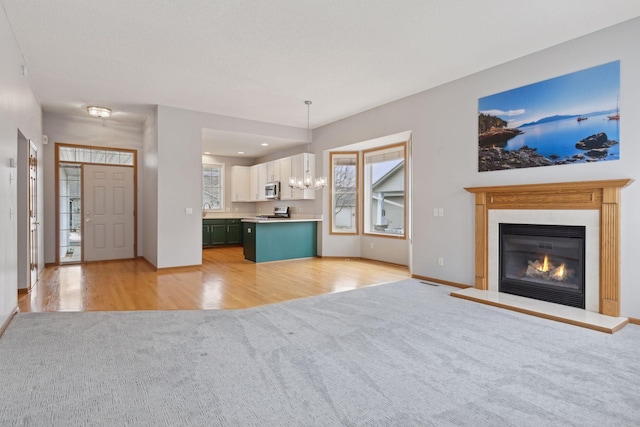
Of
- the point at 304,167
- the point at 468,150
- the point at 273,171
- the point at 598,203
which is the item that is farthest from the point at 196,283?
the point at 598,203

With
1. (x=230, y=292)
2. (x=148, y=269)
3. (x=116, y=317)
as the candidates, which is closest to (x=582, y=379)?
(x=230, y=292)

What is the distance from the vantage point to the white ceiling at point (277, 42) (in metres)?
3.16

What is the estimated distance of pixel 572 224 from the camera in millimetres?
3766

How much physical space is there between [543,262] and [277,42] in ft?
13.2

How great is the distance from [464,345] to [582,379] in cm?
79

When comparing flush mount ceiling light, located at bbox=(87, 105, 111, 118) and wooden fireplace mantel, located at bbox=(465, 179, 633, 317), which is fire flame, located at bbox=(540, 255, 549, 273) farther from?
flush mount ceiling light, located at bbox=(87, 105, 111, 118)

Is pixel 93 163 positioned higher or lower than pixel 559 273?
higher

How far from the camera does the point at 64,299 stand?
4266mm

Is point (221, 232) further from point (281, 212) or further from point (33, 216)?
point (33, 216)

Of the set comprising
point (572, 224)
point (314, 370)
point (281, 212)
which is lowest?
point (314, 370)

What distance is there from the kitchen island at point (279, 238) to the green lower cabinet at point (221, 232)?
260 cm

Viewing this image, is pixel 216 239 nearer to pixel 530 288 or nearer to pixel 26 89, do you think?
pixel 26 89

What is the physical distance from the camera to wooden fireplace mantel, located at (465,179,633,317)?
344cm

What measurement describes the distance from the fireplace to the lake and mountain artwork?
31.5 inches
